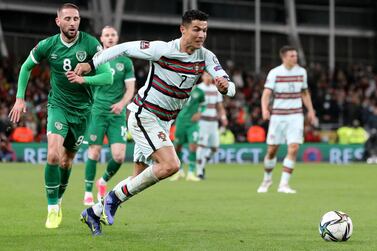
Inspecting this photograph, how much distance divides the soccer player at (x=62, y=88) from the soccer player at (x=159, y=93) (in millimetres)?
670

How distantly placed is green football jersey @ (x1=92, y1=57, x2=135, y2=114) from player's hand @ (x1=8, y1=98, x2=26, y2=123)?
404cm

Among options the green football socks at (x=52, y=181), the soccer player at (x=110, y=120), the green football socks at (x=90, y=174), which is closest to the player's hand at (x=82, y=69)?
the green football socks at (x=52, y=181)

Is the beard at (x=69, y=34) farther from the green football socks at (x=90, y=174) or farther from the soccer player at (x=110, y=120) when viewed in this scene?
the green football socks at (x=90, y=174)

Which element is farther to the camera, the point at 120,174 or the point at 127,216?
the point at 120,174

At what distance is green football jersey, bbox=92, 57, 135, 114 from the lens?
48.2 ft

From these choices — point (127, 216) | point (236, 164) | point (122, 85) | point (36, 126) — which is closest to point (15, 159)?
point (36, 126)

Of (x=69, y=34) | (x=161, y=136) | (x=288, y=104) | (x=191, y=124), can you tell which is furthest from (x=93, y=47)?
(x=191, y=124)

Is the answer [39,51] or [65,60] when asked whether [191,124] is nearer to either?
[65,60]

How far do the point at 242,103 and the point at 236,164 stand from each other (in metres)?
6.69

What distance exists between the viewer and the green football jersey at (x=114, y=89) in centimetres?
1470

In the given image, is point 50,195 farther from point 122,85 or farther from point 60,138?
point 122,85

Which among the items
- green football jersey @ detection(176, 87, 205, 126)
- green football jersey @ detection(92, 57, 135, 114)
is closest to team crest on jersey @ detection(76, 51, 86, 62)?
green football jersey @ detection(92, 57, 135, 114)

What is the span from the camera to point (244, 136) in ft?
107

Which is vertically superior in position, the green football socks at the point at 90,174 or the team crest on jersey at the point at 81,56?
the team crest on jersey at the point at 81,56
